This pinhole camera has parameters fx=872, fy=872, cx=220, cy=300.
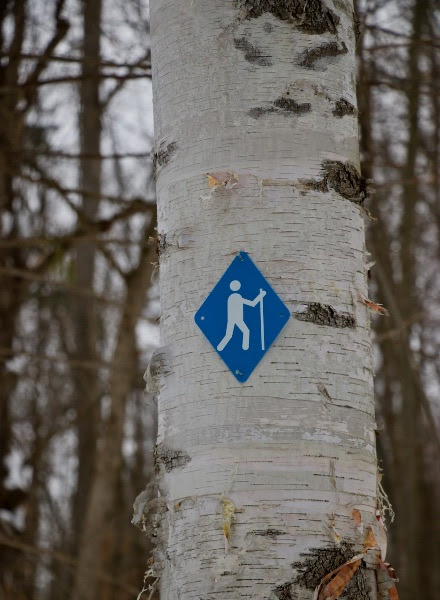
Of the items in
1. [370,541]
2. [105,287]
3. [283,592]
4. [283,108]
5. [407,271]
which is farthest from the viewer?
[105,287]

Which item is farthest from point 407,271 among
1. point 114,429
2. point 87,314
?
point 114,429

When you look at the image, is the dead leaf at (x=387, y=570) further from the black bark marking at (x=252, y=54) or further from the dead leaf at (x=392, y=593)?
the black bark marking at (x=252, y=54)

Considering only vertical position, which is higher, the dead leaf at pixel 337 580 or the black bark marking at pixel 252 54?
the black bark marking at pixel 252 54

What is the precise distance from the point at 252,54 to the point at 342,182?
281 mm

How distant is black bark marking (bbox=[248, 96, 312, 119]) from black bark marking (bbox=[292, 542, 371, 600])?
732mm

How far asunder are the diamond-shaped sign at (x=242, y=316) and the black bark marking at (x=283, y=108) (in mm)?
262

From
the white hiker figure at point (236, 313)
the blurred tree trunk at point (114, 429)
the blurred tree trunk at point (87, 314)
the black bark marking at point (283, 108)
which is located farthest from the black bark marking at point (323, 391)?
the blurred tree trunk at point (87, 314)

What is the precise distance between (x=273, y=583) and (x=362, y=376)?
0.37 metres

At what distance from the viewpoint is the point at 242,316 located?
57.2 inches

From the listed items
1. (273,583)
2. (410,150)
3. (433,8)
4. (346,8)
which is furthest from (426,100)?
(273,583)

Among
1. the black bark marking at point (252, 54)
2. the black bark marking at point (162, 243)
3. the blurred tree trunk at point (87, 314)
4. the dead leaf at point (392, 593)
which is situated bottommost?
the dead leaf at point (392, 593)

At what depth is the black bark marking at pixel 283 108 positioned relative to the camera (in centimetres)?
152

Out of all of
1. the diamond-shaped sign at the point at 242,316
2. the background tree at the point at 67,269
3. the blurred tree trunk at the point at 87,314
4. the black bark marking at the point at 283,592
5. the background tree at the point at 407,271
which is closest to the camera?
the black bark marking at the point at 283,592

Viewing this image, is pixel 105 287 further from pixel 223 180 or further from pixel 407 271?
pixel 223 180
